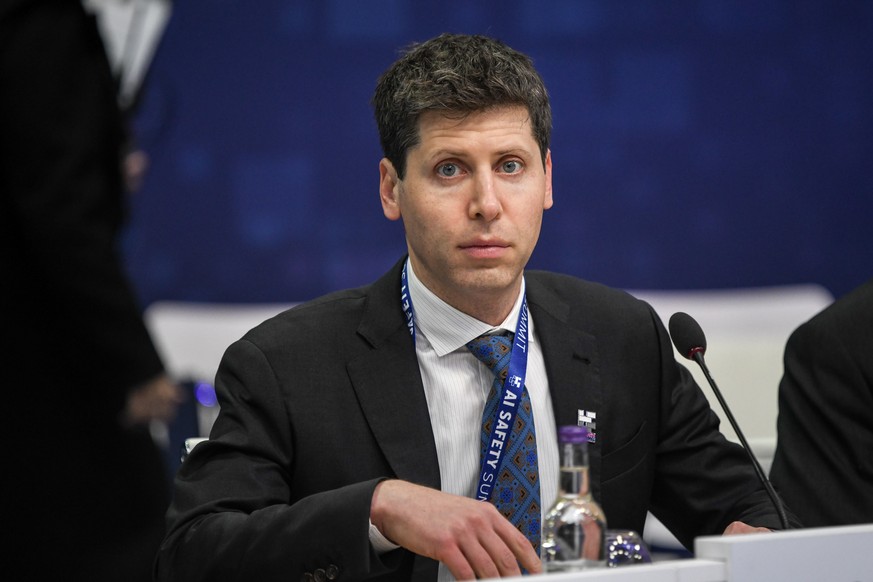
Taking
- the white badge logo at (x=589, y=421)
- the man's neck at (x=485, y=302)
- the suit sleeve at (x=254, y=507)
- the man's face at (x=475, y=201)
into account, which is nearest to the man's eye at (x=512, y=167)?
the man's face at (x=475, y=201)

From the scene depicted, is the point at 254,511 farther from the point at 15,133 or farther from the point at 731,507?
the point at 731,507

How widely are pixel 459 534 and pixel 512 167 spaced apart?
0.83m

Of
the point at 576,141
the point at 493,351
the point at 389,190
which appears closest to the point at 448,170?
the point at 389,190

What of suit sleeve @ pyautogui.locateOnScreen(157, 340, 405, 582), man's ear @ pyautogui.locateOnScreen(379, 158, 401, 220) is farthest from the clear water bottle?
man's ear @ pyautogui.locateOnScreen(379, 158, 401, 220)

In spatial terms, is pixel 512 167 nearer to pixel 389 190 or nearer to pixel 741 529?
pixel 389 190

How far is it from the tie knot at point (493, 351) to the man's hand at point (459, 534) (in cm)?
47

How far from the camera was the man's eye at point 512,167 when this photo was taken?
83.7 inches

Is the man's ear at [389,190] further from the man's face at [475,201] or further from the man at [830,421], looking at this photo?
the man at [830,421]

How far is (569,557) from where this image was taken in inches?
56.3

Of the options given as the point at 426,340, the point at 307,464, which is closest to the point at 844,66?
the point at 426,340

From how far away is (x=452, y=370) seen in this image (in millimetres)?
2121

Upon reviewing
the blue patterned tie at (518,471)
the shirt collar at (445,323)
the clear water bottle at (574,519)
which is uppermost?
the shirt collar at (445,323)

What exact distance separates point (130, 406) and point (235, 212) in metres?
1.88

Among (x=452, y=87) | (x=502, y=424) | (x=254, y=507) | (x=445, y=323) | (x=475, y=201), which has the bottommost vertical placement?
(x=254, y=507)
